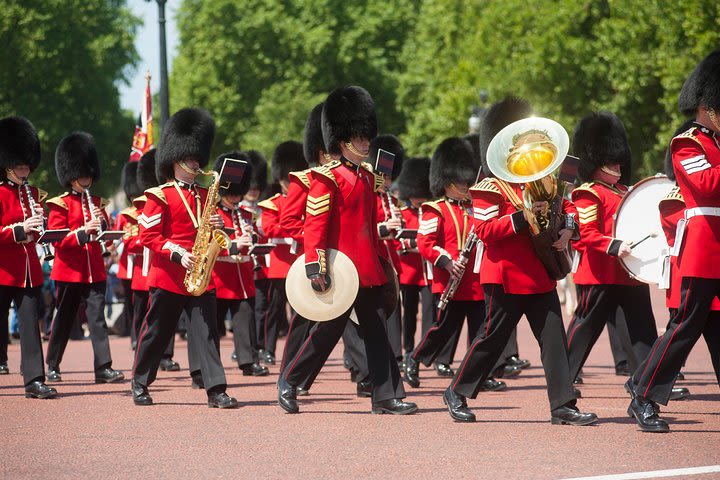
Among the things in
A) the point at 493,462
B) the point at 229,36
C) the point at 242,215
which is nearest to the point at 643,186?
the point at 493,462


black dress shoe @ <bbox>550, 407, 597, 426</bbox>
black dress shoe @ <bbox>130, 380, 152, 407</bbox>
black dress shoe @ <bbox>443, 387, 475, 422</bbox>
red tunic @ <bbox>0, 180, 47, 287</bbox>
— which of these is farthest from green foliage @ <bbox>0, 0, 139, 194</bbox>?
black dress shoe @ <bbox>550, 407, 597, 426</bbox>

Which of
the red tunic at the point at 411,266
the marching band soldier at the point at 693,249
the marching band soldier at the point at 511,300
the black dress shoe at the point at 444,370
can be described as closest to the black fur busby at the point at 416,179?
the red tunic at the point at 411,266

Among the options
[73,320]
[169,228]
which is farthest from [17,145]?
[169,228]

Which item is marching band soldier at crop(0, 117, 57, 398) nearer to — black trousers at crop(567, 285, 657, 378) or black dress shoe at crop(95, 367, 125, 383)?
black dress shoe at crop(95, 367, 125, 383)

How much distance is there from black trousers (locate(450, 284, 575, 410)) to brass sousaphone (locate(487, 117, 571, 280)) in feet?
0.73

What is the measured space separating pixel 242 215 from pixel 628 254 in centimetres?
426

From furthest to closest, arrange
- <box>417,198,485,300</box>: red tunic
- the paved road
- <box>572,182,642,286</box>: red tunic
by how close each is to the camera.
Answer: <box>417,198,485,300</box>: red tunic
<box>572,182,642,286</box>: red tunic
the paved road

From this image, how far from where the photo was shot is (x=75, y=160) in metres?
Answer: 10.6

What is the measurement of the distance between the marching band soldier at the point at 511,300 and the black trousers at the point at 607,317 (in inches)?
55.5

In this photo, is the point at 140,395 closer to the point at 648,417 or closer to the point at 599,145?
the point at 648,417

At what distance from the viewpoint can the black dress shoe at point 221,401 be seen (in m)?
8.08

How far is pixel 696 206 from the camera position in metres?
6.61

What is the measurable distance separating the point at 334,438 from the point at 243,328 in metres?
3.86

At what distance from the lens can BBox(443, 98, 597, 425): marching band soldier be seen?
700 centimetres
